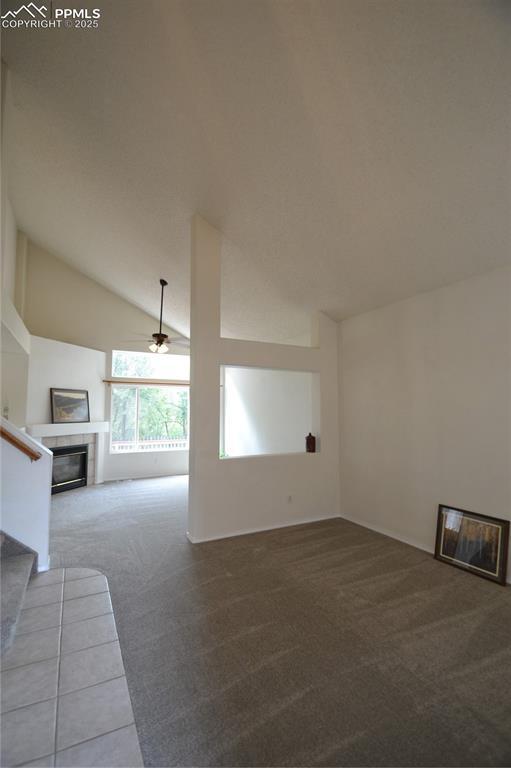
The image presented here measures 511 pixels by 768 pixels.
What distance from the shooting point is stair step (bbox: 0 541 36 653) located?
2040 millimetres

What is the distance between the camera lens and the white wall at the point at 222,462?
375 cm

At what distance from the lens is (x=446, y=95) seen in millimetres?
1958

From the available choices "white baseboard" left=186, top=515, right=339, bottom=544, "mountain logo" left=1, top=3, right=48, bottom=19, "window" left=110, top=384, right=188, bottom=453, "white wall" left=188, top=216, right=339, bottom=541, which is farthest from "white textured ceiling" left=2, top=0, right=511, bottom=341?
"window" left=110, top=384, right=188, bottom=453

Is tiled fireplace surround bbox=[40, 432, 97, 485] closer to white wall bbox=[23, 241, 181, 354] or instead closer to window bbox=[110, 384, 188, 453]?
window bbox=[110, 384, 188, 453]

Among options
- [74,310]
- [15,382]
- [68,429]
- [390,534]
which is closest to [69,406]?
[68,429]

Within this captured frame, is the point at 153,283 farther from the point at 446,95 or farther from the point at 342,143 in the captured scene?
the point at 446,95

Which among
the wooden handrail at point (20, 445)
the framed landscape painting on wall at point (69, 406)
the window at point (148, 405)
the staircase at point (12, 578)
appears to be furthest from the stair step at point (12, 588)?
the window at point (148, 405)

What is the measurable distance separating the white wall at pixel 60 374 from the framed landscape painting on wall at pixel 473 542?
20.4ft

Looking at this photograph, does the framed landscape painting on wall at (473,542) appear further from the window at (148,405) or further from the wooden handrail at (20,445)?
the window at (148,405)

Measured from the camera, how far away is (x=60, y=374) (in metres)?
6.17

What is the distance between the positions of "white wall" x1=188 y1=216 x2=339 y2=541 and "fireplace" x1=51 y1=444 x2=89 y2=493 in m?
3.52

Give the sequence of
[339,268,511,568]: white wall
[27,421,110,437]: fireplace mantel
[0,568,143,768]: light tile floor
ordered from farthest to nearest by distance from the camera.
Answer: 1. [27,421,110,437]: fireplace mantel
2. [339,268,511,568]: white wall
3. [0,568,143,768]: light tile floor

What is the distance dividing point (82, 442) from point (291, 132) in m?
6.29

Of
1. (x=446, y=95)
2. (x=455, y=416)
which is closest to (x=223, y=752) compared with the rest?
(x=455, y=416)
